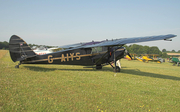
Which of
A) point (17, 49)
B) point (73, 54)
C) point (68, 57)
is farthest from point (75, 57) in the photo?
point (17, 49)

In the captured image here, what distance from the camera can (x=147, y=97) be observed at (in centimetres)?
522

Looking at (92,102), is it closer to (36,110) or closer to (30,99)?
(36,110)

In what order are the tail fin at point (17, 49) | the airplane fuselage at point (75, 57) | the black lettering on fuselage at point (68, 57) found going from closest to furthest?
the tail fin at point (17, 49)
the airplane fuselage at point (75, 57)
the black lettering on fuselage at point (68, 57)

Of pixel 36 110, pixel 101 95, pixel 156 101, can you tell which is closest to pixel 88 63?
pixel 101 95

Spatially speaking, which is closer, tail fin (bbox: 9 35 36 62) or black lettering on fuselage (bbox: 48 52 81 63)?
tail fin (bbox: 9 35 36 62)

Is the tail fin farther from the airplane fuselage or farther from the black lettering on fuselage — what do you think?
the black lettering on fuselage

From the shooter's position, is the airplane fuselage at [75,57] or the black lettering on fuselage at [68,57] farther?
the black lettering on fuselage at [68,57]

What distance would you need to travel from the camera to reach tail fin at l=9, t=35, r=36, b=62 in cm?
935

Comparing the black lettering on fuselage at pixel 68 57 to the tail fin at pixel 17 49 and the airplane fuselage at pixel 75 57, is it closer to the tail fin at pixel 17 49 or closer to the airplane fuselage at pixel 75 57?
the airplane fuselage at pixel 75 57

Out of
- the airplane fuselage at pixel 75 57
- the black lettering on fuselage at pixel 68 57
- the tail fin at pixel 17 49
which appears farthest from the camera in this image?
the black lettering on fuselage at pixel 68 57

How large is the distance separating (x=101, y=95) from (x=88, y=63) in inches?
243

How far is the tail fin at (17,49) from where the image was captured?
9.35 metres

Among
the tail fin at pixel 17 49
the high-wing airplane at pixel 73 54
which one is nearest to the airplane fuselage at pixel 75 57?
the high-wing airplane at pixel 73 54

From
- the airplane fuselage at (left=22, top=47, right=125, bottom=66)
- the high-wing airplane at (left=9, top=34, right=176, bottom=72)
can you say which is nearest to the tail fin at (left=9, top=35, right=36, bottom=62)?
the high-wing airplane at (left=9, top=34, right=176, bottom=72)
